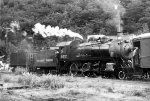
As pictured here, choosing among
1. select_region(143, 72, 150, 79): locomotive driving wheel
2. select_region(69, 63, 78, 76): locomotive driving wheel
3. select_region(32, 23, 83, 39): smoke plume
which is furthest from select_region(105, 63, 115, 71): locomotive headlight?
select_region(32, 23, 83, 39): smoke plume

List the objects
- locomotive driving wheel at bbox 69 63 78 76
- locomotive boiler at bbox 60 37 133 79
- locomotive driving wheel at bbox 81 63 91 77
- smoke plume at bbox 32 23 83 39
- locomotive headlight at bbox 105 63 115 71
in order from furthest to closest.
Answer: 1. smoke plume at bbox 32 23 83 39
2. locomotive driving wheel at bbox 69 63 78 76
3. locomotive driving wheel at bbox 81 63 91 77
4. locomotive headlight at bbox 105 63 115 71
5. locomotive boiler at bbox 60 37 133 79

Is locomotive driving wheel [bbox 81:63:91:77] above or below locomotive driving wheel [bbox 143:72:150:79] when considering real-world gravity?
above

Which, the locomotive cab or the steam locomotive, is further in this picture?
the steam locomotive

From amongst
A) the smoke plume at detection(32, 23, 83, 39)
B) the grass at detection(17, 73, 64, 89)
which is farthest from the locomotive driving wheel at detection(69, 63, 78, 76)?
the grass at detection(17, 73, 64, 89)

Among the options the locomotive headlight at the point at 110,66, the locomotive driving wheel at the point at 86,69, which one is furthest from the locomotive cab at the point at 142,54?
the locomotive driving wheel at the point at 86,69

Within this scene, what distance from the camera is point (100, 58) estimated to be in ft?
66.7

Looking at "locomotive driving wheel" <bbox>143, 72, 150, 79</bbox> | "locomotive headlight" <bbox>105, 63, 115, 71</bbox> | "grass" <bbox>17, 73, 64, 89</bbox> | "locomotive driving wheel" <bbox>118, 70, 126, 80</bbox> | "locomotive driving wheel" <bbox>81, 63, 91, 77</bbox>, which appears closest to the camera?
"grass" <bbox>17, 73, 64, 89</bbox>

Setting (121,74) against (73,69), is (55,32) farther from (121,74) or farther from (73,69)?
(121,74)

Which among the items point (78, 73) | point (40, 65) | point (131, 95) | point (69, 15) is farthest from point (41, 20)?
point (131, 95)

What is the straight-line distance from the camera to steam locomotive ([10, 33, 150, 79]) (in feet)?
57.5

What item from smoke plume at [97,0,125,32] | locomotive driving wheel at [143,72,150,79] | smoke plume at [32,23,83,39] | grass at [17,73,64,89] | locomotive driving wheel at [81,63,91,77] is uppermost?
smoke plume at [97,0,125,32]

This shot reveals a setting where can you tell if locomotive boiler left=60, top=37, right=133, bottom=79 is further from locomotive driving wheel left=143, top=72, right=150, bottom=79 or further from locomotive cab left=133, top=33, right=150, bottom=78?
locomotive driving wheel left=143, top=72, right=150, bottom=79

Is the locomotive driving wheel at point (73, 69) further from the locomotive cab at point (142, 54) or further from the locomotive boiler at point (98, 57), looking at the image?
the locomotive cab at point (142, 54)

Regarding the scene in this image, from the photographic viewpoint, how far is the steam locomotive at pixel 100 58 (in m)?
17.5
